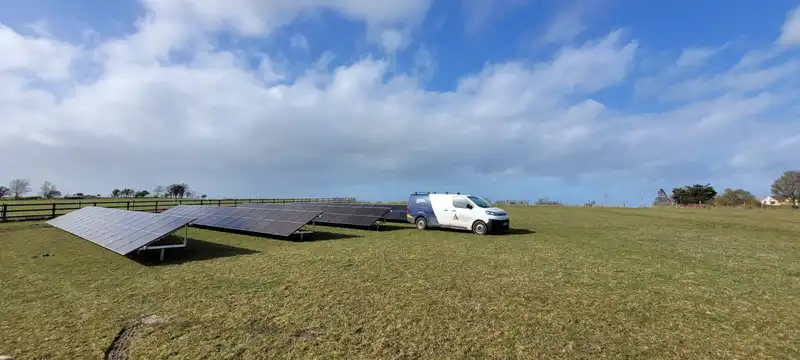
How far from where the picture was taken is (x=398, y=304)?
6496 mm

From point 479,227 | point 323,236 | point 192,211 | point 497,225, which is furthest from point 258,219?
point 497,225

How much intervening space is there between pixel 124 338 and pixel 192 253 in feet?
24.3

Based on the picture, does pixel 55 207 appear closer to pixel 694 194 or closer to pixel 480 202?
pixel 480 202

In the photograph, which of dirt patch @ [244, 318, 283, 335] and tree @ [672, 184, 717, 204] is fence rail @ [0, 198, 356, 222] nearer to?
dirt patch @ [244, 318, 283, 335]

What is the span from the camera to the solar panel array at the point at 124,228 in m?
10.2

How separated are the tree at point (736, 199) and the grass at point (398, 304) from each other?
231ft

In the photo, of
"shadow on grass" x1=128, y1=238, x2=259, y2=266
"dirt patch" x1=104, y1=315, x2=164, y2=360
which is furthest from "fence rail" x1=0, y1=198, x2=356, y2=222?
"dirt patch" x1=104, y1=315, x2=164, y2=360

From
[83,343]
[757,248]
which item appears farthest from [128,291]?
[757,248]

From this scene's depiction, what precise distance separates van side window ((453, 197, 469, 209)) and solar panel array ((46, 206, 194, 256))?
491 inches

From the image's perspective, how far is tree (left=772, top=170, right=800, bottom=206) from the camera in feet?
225

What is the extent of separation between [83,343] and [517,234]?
16.7m

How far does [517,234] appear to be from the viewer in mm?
18047

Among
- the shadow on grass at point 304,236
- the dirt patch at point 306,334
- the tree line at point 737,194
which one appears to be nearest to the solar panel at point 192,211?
the shadow on grass at point 304,236

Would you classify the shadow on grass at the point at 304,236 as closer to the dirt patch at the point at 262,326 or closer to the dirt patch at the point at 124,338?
the dirt patch at the point at 124,338
